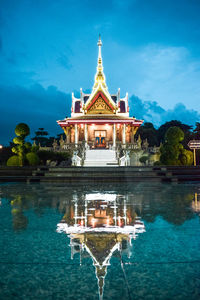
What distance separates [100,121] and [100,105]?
3746mm

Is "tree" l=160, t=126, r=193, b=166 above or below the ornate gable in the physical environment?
below

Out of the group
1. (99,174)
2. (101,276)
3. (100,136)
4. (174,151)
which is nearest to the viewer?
(101,276)

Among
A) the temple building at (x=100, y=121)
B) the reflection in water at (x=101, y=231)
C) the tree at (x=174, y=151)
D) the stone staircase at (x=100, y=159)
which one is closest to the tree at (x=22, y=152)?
the stone staircase at (x=100, y=159)

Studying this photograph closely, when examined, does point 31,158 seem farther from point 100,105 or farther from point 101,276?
point 100,105

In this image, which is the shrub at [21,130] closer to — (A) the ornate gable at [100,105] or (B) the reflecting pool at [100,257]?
(B) the reflecting pool at [100,257]

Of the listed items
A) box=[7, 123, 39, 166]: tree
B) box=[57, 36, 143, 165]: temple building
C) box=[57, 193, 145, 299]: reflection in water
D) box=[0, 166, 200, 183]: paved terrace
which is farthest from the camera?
box=[57, 36, 143, 165]: temple building

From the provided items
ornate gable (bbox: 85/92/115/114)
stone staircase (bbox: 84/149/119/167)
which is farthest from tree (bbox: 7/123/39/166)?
A: ornate gable (bbox: 85/92/115/114)

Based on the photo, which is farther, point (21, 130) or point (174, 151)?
point (21, 130)

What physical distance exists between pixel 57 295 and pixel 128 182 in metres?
11.0

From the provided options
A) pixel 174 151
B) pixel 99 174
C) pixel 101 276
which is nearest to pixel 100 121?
pixel 174 151

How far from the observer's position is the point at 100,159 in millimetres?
23328

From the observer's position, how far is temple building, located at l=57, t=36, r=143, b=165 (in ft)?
102

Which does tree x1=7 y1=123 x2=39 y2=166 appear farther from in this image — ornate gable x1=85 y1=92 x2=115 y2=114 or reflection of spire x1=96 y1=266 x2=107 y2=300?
ornate gable x1=85 y1=92 x2=115 y2=114

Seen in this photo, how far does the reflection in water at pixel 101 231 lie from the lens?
238cm
